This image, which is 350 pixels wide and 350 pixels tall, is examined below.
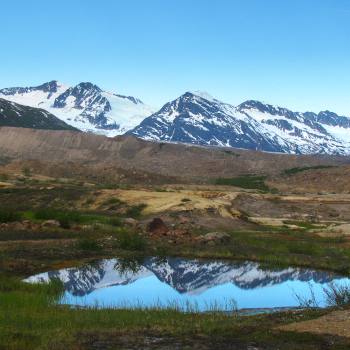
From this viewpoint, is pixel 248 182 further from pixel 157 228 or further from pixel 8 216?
pixel 8 216

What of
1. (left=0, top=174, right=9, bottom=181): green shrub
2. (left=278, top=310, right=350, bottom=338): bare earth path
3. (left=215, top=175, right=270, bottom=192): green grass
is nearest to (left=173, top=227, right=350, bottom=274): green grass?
(left=278, top=310, right=350, bottom=338): bare earth path

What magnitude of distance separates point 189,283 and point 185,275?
7.03ft

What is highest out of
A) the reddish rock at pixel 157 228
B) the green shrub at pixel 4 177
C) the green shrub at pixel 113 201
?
the green shrub at pixel 4 177

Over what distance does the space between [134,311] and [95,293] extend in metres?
10.1

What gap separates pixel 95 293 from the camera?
113 feet

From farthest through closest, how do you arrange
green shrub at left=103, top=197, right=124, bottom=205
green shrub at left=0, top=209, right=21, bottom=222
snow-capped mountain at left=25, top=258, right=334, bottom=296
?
green shrub at left=103, top=197, right=124, bottom=205
green shrub at left=0, top=209, right=21, bottom=222
snow-capped mountain at left=25, top=258, right=334, bottom=296

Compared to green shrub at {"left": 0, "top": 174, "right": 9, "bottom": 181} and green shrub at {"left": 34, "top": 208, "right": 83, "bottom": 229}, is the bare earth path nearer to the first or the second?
green shrub at {"left": 34, "top": 208, "right": 83, "bottom": 229}

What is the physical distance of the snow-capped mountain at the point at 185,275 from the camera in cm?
3697

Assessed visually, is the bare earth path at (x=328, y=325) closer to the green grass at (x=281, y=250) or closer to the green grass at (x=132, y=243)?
the green grass at (x=281, y=250)

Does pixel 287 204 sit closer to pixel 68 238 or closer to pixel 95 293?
pixel 68 238

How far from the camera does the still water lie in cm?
3309

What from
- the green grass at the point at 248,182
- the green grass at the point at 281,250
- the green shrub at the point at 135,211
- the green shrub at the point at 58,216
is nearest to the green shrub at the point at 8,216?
the green shrub at the point at 58,216

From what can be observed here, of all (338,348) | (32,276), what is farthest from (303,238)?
(338,348)

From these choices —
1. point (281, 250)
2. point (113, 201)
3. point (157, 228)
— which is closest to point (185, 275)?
point (281, 250)
